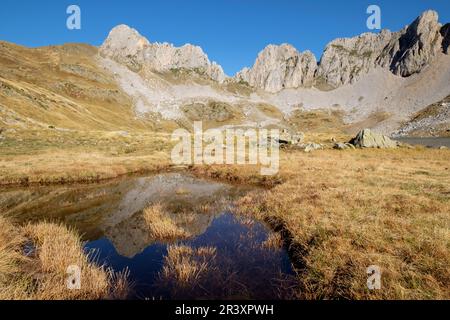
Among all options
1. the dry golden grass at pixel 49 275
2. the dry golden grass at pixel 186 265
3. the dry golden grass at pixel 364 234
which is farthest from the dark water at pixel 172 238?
the dry golden grass at pixel 364 234

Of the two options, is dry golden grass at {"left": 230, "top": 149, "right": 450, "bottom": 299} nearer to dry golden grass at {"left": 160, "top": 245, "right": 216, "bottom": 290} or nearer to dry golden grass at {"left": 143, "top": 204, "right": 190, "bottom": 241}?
dry golden grass at {"left": 160, "top": 245, "right": 216, "bottom": 290}

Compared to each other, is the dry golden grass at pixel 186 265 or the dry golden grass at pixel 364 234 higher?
the dry golden grass at pixel 364 234

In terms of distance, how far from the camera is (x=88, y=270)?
9.45m

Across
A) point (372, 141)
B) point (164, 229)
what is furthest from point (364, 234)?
point (372, 141)

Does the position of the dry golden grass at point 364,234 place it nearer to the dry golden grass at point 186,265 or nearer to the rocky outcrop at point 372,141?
the dry golden grass at point 186,265

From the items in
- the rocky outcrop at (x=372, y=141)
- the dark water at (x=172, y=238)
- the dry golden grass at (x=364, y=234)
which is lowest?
the dark water at (x=172, y=238)

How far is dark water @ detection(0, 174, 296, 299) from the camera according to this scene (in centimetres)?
951

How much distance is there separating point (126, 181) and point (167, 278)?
2296cm

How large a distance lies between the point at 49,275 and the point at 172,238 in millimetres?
5831

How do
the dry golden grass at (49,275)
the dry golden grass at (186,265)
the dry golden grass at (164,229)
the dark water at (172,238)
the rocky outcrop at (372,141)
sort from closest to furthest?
the dry golden grass at (49,275) → the dark water at (172,238) → the dry golden grass at (186,265) → the dry golden grass at (164,229) → the rocky outcrop at (372,141)

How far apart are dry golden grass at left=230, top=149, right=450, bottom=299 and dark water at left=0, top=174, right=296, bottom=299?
108cm

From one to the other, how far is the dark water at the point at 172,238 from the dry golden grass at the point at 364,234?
3.54 ft

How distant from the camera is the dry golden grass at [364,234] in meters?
8.13

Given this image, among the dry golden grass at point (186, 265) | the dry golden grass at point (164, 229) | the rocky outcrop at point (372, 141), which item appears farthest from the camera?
the rocky outcrop at point (372, 141)
